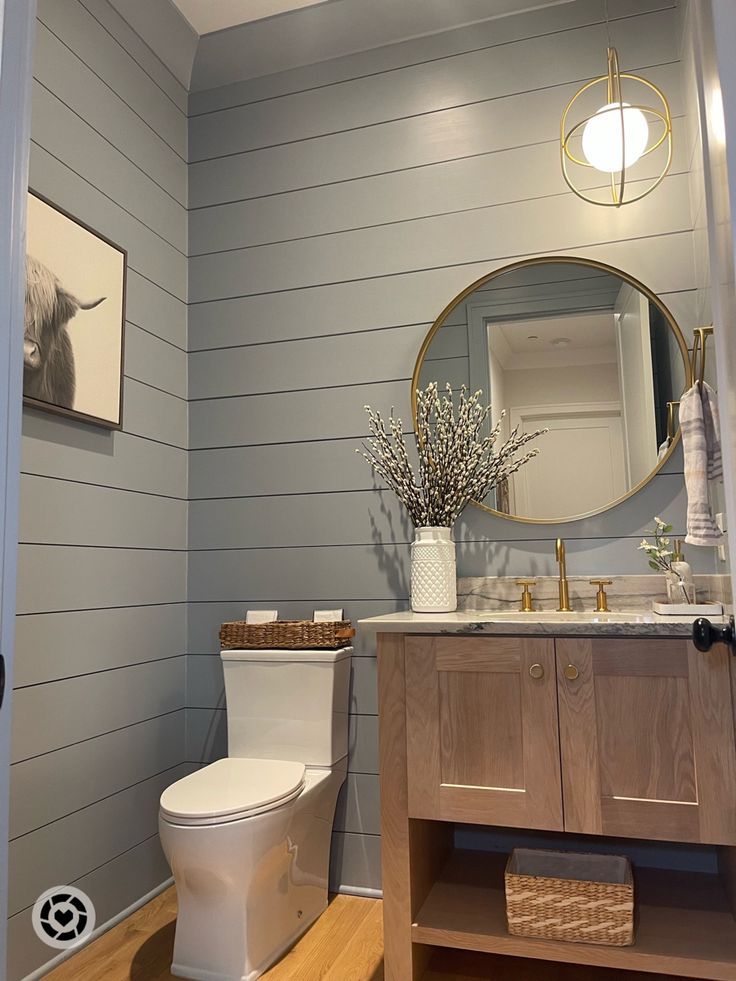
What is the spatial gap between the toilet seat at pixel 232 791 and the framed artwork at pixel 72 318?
1090 mm

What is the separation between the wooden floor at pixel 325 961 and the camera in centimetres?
197

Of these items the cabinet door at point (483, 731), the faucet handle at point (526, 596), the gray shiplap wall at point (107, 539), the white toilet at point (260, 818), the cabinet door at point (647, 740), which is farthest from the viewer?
the faucet handle at point (526, 596)

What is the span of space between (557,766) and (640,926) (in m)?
0.44

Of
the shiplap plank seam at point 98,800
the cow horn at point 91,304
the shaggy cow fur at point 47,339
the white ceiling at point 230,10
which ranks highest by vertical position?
the white ceiling at point 230,10

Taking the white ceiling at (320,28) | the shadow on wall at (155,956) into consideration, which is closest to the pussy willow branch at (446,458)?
the white ceiling at (320,28)

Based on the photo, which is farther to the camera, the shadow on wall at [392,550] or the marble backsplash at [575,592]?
the shadow on wall at [392,550]

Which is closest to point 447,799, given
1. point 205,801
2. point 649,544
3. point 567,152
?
point 205,801

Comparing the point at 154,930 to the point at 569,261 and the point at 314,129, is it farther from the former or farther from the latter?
the point at 314,129

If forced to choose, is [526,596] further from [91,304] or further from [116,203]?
[116,203]

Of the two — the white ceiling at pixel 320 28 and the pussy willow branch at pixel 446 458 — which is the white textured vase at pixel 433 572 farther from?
the white ceiling at pixel 320 28

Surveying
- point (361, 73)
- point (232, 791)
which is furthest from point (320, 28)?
point (232, 791)

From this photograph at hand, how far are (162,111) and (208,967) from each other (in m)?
2.78

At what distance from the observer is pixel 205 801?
195 cm

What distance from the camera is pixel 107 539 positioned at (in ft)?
7.80
